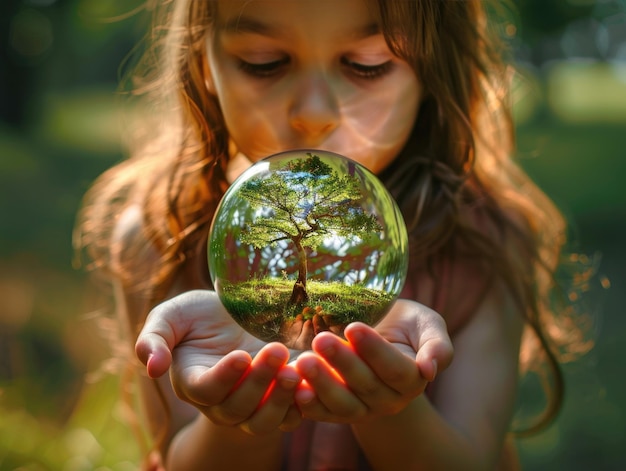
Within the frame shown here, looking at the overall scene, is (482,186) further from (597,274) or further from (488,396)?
(597,274)

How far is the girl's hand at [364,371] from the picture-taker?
4.74 feet

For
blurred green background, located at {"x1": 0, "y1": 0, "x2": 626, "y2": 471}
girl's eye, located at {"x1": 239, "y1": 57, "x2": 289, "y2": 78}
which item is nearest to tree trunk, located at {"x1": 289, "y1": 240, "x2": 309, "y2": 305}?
girl's eye, located at {"x1": 239, "y1": 57, "x2": 289, "y2": 78}

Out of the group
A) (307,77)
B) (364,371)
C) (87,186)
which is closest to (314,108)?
(307,77)

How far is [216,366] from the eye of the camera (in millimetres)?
1459

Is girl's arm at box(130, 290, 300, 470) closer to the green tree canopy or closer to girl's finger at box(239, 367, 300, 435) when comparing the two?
girl's finger at box(239, 367, 300, 435)

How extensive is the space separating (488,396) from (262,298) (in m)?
1.16

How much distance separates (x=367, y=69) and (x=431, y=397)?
1024 millimetres

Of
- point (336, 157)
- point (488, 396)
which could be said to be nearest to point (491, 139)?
point (488, 396)

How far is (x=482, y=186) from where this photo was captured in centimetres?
278

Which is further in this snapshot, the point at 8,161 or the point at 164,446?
the point at 8,161

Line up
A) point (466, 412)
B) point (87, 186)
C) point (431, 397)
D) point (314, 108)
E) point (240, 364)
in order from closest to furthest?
point (240, 364) < point (314, 108) < point (466, 412) < point (431, 397) < point (87, 186)

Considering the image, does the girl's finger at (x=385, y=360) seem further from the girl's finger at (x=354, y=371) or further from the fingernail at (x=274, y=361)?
the fingernail at (x=274, y=361)

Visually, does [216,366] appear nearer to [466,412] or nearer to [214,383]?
[214,383]

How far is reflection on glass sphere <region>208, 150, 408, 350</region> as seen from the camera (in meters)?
1.47
